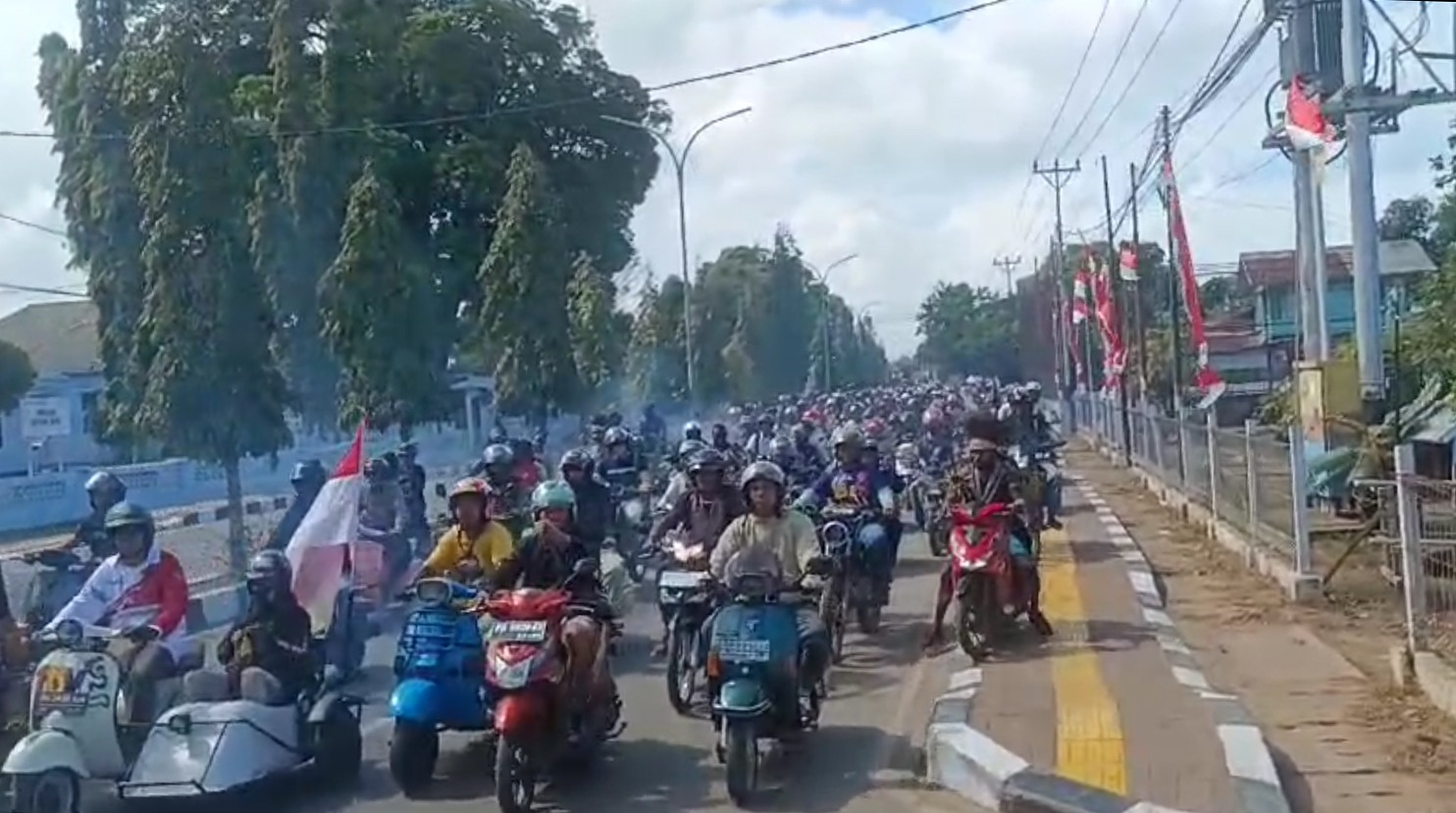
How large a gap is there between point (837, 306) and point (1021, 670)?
79226 mm

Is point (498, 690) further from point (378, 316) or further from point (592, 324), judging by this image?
point (592, 324)

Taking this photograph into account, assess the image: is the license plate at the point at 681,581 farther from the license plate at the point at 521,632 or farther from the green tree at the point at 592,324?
the green tree at the point at 592,324

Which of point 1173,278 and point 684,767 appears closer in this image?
point 684,767

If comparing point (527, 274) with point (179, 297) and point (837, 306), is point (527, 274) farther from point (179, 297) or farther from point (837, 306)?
point (837, 306)

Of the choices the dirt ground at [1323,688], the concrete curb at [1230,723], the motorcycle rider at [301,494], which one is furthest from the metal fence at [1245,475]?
the motorcycle rider at [301,494]

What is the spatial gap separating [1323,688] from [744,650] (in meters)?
4.07

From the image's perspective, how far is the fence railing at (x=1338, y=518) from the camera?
10242mm

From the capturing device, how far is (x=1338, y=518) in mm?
17422

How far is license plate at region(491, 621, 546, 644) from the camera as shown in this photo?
806 cm

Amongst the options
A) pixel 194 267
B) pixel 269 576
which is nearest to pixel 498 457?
pixel 269 576

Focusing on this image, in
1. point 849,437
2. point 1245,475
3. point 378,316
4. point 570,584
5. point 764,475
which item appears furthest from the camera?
point 378,316

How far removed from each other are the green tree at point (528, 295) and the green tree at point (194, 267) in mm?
6338

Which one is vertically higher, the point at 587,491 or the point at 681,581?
the point at 587,491

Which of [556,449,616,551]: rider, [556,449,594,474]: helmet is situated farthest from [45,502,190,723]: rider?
[556,449,594,474]: helmet
